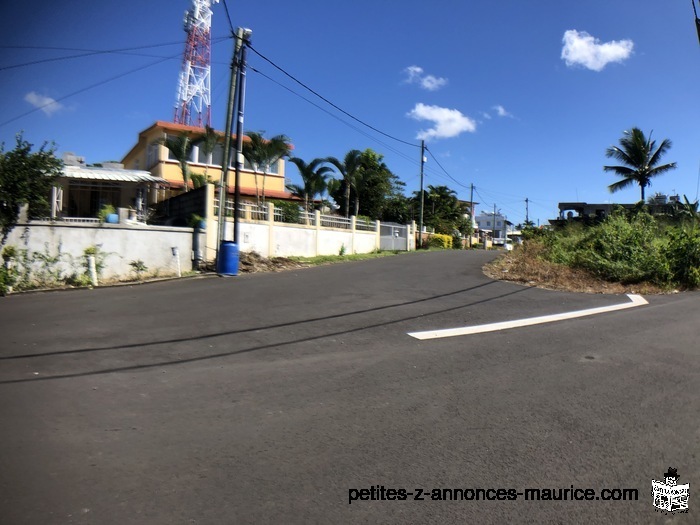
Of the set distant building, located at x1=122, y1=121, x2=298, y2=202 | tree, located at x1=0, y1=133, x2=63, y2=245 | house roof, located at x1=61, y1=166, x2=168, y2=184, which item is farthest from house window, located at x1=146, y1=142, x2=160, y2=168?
tree, located at x1=0, y1=133, x2=63, y2=245

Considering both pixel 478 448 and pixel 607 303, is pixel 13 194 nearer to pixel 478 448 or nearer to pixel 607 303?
pixel 478 448

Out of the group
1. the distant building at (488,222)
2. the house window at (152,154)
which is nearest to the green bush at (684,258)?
the house window at (152,154)

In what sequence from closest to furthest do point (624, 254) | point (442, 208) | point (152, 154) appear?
point (624, 254) → point (152, 154) → point (442, 208)

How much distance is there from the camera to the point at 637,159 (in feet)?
113

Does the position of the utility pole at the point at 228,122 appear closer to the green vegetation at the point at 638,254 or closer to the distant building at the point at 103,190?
the distant building at the point at 103,190

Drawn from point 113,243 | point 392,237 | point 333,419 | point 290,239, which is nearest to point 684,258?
point 290,239

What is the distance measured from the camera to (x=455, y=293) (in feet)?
38.5

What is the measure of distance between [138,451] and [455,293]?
9297mm

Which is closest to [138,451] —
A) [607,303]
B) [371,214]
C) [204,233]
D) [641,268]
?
[607,303]

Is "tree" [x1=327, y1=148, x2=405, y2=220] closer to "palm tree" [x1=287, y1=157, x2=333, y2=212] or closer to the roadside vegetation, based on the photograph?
"palm tree" [x1=287, y1=157, x2=333, y2=212]

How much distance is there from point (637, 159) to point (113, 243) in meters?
35.5

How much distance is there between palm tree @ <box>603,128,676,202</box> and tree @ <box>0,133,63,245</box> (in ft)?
120

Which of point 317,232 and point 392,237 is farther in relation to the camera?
point 392,237

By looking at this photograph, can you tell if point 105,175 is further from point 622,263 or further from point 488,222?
point 488,222
